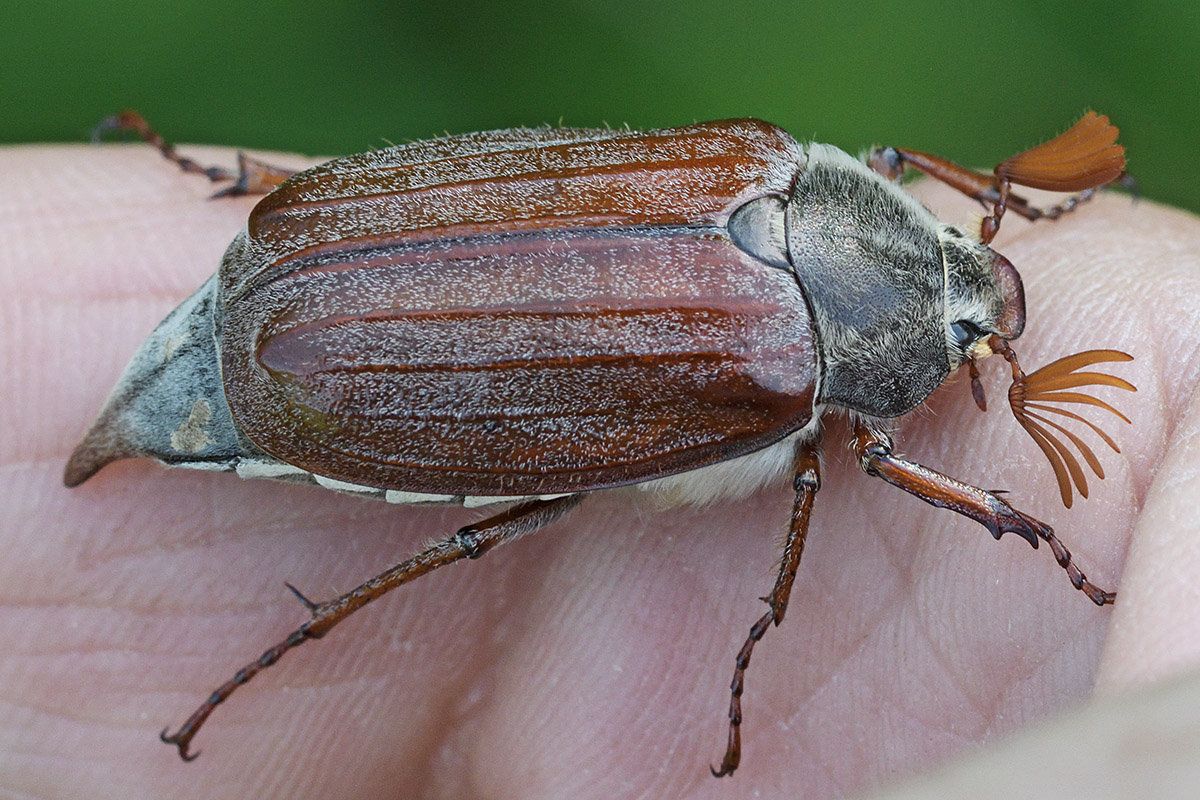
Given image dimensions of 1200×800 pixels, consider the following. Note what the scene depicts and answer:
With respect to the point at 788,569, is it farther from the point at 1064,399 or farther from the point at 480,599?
the point at 480,599

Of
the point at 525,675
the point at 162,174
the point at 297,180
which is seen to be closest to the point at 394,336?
the point at 297,180

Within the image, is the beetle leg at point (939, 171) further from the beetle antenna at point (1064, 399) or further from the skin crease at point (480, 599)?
the beetle antenna at point (1064, 399)

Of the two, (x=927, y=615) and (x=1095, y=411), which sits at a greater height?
(x=1095, y=411)

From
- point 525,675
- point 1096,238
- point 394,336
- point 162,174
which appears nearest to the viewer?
point 394,336

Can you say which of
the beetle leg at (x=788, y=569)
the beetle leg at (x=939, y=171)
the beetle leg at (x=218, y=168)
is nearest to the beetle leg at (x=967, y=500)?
the beetle leg at (x=788, y=569)

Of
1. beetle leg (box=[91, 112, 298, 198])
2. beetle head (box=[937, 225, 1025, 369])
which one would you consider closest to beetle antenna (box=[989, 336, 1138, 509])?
beetle head (box=[937, 225, 1025, 369])

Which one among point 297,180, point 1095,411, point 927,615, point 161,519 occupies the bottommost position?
point 161,519

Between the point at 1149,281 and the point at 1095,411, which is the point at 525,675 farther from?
the point at 1149,281

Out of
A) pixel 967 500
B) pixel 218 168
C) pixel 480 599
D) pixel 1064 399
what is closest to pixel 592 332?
pixel 967 500
